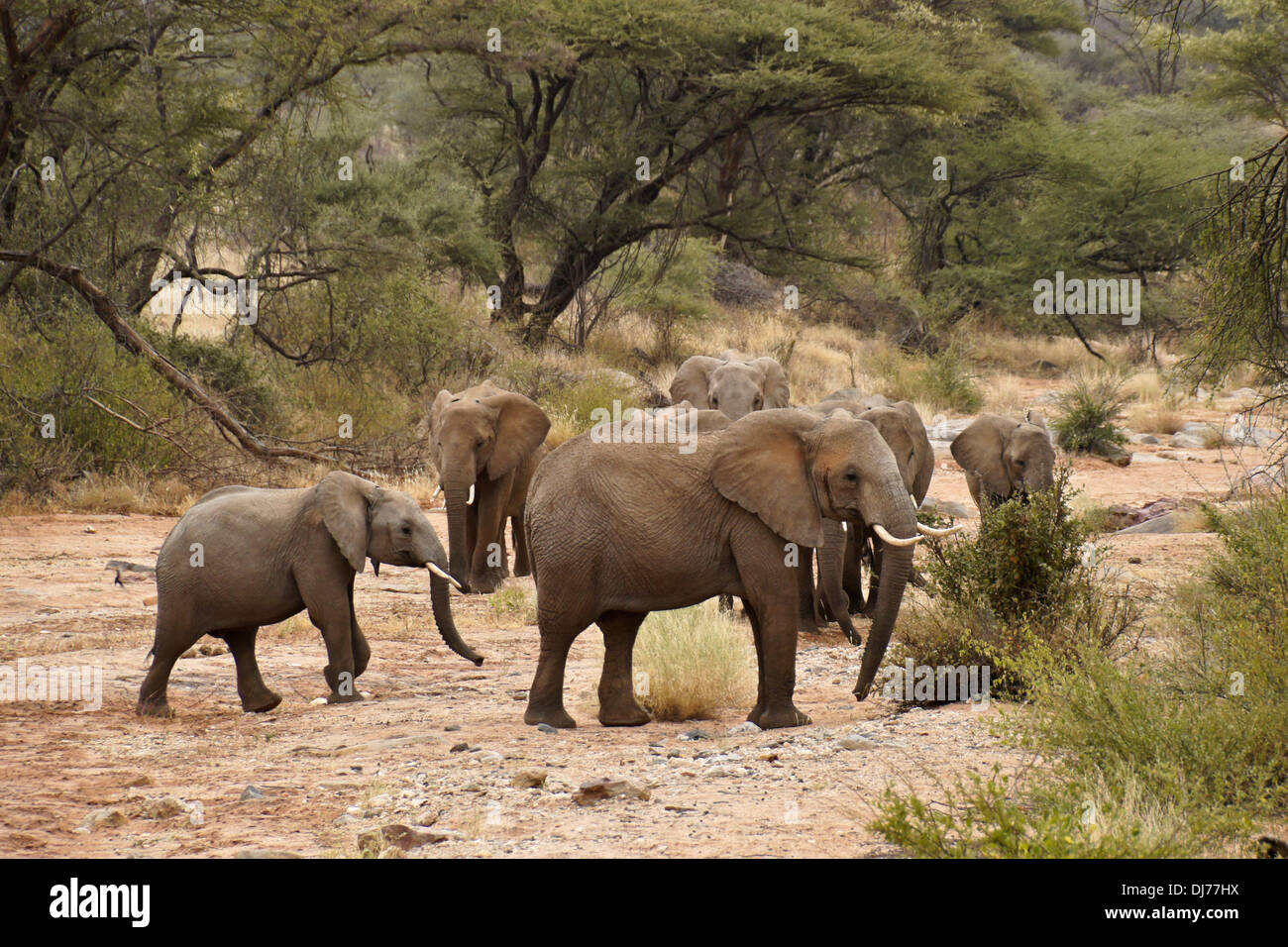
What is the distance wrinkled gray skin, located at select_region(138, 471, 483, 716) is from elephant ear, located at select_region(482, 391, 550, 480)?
3.78 metres

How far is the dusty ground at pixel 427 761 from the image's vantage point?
4953 mm

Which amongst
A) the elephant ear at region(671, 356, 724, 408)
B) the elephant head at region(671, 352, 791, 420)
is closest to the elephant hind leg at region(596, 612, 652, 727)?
the elephant head at region(671, 352, 791, 420)

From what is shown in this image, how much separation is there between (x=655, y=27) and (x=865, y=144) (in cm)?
1371

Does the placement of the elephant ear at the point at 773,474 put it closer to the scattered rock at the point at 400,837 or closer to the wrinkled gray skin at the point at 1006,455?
the scattered rock at the point at 400,837

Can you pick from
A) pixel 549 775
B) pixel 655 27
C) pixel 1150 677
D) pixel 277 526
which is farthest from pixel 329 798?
pixel 655 27

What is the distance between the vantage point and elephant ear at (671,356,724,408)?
13906mm

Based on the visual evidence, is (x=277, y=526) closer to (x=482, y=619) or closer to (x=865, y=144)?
(x=482, y=619)

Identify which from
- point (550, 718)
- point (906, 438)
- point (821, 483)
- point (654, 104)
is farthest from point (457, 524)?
point (654, 104)

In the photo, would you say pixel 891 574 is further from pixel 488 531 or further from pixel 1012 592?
pixel 488 531

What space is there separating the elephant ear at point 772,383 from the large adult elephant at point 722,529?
22.4ft

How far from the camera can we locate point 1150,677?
6.73m

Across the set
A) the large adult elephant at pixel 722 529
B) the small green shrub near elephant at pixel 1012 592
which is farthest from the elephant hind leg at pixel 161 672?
the small green shrub near elephant at pixel 1012 592

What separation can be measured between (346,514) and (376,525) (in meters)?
0.27

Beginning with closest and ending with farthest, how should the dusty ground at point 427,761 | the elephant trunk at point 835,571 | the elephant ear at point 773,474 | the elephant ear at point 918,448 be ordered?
1. the dusty ground at point 427,761
2. the elephant ear at point 773,474
3. the elephant trunk at point 835,571
4. the elephant ear at point 918,448
